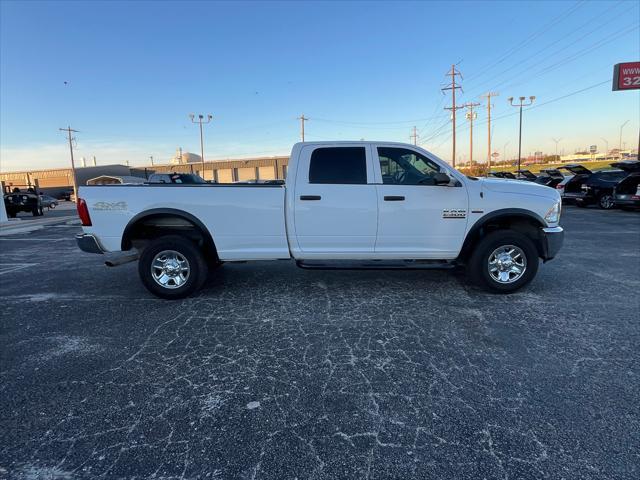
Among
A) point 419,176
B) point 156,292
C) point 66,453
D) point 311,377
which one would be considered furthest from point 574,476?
point 156,292

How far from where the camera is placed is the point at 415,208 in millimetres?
4793

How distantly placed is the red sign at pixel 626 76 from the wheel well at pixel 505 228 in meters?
23.6

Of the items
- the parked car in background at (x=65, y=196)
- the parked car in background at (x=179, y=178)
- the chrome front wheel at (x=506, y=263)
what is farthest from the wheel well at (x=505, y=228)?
the parked car in background at (x=65, y=196)

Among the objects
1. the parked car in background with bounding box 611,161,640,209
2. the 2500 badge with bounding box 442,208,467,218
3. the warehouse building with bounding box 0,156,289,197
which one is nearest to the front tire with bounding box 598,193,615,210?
the parked car in background with bounding box 611,161,640,209

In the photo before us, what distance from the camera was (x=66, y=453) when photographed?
2223 mm

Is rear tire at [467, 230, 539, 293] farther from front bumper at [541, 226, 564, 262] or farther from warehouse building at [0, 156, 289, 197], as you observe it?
warehouse building at [0, 156, 289, 197]

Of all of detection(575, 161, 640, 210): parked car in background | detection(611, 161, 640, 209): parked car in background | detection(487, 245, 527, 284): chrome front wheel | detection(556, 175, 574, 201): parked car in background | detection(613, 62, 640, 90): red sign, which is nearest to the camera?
detection(487, 245, 527, 284): chrome front wheel

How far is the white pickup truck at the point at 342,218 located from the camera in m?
4.77

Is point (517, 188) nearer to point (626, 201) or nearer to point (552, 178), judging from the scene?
point (626, 201)

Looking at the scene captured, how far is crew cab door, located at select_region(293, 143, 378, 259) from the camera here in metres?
4.78

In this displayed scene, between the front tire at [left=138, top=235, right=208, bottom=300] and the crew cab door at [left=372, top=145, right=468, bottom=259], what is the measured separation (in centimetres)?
245

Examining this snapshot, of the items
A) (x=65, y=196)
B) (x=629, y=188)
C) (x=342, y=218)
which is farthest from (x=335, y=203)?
(x=65, y=196)

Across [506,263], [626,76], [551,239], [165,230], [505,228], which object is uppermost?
[626,76]

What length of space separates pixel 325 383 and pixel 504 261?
324 cm
